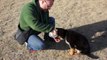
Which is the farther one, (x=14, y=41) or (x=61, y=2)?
(x=61, y=2)

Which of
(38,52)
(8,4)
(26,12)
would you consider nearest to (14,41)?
(38,52)

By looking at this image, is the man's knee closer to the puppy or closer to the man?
the man

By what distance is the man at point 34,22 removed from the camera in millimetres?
3801

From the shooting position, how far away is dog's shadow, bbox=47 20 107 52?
4344 millimetres

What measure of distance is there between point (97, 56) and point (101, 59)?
3.4 inches

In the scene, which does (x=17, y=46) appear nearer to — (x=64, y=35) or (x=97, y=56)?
(x=64, y=35)

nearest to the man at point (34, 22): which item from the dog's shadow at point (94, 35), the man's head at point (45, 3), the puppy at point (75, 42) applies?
the man's head at point (45, 3)

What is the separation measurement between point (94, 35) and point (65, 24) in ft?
1.92

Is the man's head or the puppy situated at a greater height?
the man's head

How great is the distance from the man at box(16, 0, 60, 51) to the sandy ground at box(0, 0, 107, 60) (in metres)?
0.24

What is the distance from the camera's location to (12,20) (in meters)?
5.01

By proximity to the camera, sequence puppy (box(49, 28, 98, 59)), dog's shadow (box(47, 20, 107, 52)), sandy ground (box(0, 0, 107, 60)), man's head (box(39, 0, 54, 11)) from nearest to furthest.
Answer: man's head (box(39, 0, 54, 11)) < puppy (box(49, 28, 98, 59)) < sandy ground (box(0, 0, 107, 60)) < dog's shadow (box(47, 20, 107, 52))

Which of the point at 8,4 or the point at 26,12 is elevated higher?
the point at 26,12

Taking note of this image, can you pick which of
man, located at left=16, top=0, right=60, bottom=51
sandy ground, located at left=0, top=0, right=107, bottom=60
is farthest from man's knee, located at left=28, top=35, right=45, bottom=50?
sandy ground, located at left=0, top=0, right=107, bottom=60
